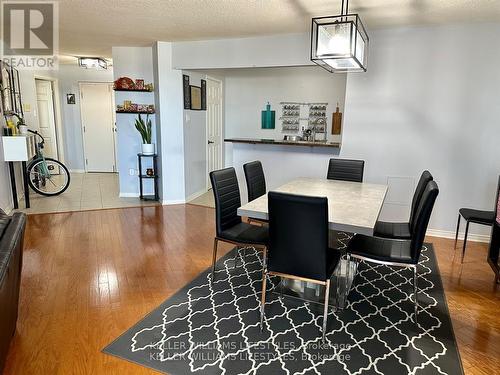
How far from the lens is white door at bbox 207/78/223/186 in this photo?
603cm

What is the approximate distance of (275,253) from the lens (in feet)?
7.14

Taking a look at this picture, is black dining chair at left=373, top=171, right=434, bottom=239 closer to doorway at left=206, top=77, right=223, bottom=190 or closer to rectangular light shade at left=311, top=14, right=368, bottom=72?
rectangular light shade at left=311, top=14, right=368, bottom=72

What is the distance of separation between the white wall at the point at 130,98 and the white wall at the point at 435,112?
3056mm

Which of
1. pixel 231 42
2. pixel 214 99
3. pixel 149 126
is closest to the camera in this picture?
pixel 231 42

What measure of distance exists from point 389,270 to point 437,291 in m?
0.45

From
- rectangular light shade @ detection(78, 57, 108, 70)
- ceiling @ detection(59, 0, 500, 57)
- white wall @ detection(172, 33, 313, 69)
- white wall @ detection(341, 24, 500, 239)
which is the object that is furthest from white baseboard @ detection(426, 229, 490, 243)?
rectangular light shade @ detection(78, 57, 108, 70)

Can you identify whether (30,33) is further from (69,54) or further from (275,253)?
(275,253)

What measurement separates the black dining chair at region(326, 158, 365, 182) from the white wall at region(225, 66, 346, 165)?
87.0 inches

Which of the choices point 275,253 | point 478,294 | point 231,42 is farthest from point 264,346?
point 231,42

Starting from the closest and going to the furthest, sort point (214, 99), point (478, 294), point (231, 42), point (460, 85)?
point (478, 294) < point (460, 85) < point (231, 42) < point (214, 99)

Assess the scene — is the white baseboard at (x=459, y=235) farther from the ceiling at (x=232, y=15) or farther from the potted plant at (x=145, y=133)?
the potted plant at (x=145, y=133)

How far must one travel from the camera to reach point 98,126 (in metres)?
7.84

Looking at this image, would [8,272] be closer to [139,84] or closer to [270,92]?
[139,84]

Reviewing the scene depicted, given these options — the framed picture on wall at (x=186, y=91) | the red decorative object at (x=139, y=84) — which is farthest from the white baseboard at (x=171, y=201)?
the red decorative object at (x=139, y=84)
